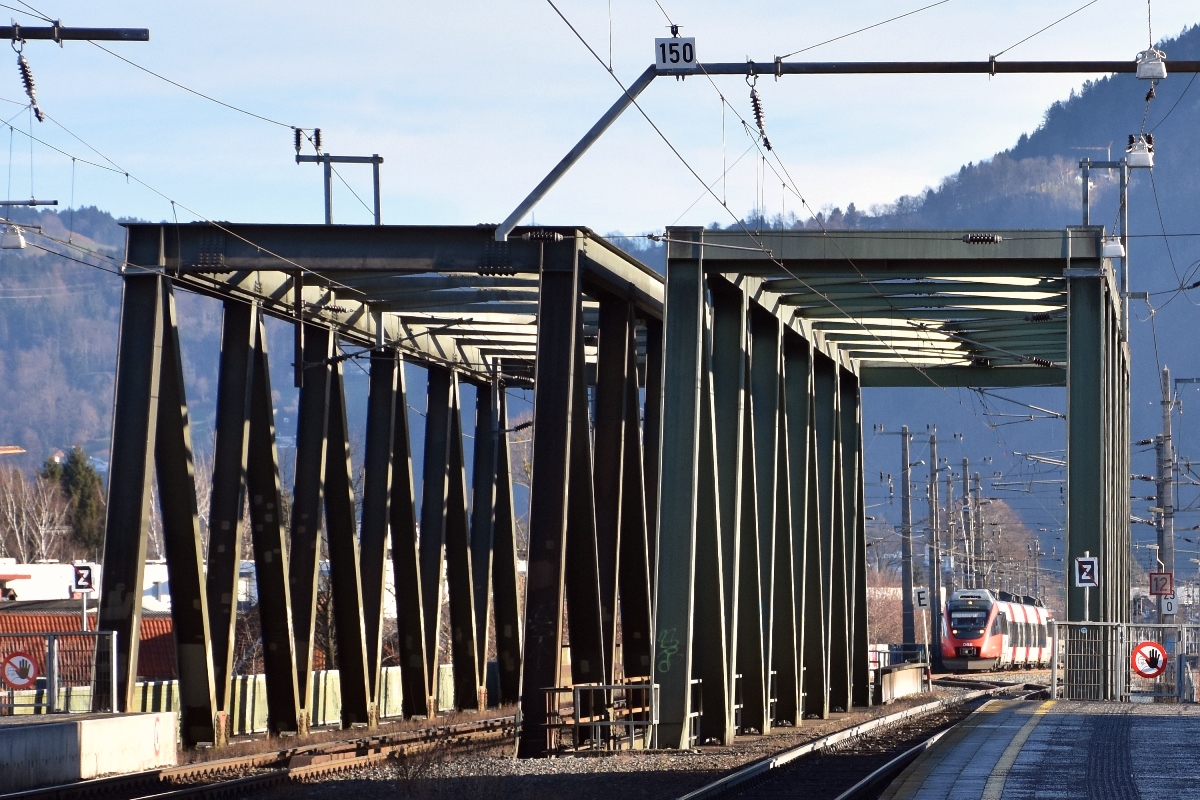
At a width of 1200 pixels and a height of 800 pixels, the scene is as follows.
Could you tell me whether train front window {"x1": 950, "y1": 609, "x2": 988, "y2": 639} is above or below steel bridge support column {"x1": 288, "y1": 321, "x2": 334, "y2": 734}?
below

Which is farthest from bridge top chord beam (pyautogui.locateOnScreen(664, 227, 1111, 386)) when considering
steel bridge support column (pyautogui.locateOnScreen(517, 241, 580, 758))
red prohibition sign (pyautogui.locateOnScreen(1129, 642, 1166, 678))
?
red prohibition sign (pyautogui.locateOnScreen(1129, 642, 1166, 678))

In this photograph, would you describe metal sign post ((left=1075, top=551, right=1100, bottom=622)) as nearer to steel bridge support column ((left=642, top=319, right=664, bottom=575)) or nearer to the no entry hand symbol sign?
steel bridge support column ((left=642, top=319, right=664, bottom=575))

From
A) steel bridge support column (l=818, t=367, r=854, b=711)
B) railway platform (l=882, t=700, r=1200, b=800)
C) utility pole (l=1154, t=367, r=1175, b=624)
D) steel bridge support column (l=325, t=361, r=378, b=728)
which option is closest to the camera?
railway platform (l=882, t=700, r=1200, b=800)

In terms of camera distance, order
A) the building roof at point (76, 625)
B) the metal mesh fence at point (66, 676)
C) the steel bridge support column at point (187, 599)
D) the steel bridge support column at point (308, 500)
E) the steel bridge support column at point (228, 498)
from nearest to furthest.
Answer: the metal mesh fence at point (66, 676), the steel bridge support column at point (187, 599), the steel bridge support column at point (228, 498), the steel bridge support column at point (308, 500), the building roof at point (76, 625)

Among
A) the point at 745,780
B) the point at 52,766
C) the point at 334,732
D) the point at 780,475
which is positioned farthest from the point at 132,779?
the point at 780,475

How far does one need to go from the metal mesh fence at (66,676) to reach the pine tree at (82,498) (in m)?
77.3

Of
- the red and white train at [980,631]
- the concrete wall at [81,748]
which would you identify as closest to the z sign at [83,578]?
the concrete wall at [81,748]

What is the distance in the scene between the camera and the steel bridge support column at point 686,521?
82.3 feet

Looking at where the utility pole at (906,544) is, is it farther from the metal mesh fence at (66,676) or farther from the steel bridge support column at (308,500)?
the metal mesh fence at (66,676)

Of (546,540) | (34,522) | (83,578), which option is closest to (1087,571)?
(546,540)

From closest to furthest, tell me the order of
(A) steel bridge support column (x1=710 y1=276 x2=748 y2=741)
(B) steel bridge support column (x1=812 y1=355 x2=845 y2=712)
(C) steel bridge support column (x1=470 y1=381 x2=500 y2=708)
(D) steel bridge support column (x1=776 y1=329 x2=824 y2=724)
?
(A) steel bridge support column (x1=710 y1=276 x2=748 y2=741), (D) steel bridge support column (x1=776 y1=329 x2=824 y2=724), (B) steel bridge support column (x1=812 y1=355 x2=845 y2=712), (C) steel bridge support column (x1=470 y1=381 x2=500 y2=708)

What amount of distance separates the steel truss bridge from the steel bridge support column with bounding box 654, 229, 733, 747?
0.04 metres

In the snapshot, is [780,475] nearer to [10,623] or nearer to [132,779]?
[132,779]

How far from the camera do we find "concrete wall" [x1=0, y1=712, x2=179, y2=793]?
16672mm
